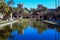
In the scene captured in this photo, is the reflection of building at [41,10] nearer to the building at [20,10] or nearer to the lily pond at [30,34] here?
the building at [20,10]

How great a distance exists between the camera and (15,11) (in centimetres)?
5231

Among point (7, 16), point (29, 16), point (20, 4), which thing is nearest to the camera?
point (7, 16)

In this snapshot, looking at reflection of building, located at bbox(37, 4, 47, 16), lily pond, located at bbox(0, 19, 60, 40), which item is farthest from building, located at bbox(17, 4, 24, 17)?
lily pond, located at bbox(0, 19, 60, 40)

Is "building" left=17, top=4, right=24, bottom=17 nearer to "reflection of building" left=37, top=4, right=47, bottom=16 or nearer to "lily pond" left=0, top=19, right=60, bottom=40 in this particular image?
"reflection of building" left=37, top=4, right=47, bottom=16

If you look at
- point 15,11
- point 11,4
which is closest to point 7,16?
point 11,4

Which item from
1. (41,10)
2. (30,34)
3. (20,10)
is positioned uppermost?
(20,10)

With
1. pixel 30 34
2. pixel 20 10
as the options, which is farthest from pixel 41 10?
pixel 30 34

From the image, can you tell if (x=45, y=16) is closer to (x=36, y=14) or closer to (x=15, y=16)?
(x=36, y=14)

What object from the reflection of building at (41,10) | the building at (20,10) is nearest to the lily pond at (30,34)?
the building at (20,10)

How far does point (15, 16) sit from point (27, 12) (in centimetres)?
391

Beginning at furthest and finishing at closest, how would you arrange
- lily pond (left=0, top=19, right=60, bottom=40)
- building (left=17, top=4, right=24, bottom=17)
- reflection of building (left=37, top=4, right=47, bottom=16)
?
reflection of building (left=37, top=4, right=47, bottom=16) < building (left=17, top=4, right=24, bottom=17) < lily pond (left=0, top=19, right=60, bottom=40)

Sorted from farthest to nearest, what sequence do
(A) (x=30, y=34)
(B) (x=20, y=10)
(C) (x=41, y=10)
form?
(C) (x=41, y=10) → (B) (x=20, y=10) → (A) (x=30, y=34)

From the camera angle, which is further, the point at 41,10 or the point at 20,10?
the point at 41,10

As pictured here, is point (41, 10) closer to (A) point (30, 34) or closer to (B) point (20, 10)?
(B) point (20, 10)
